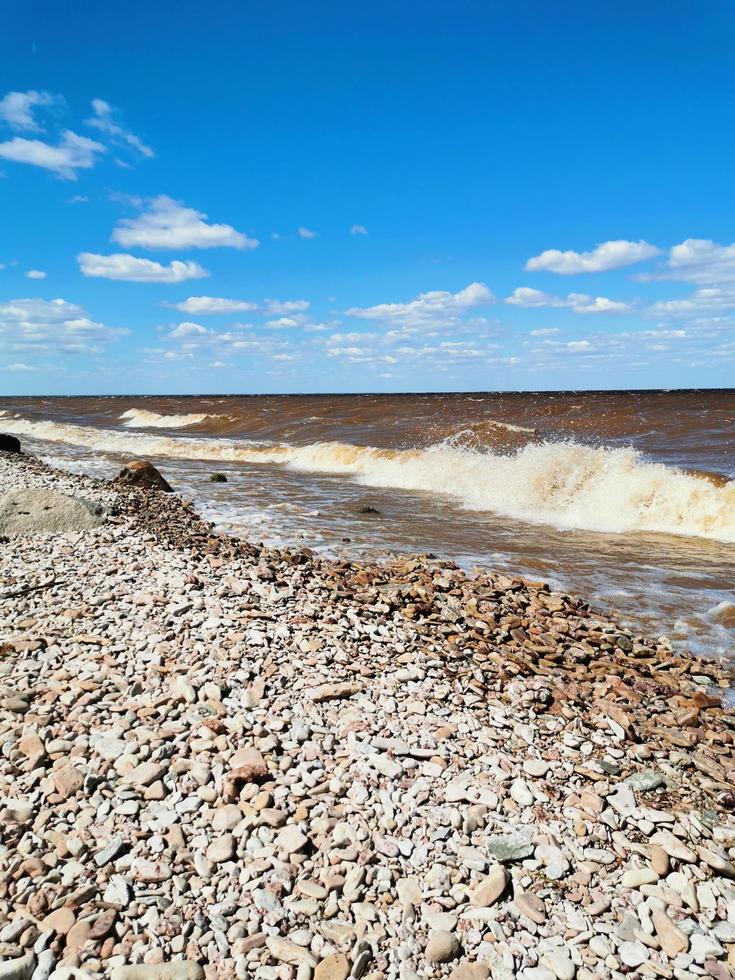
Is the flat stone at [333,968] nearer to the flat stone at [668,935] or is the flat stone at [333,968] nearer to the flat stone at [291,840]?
the flat stone at [291,840]

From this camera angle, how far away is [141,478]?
1529 cm

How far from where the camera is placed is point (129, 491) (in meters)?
13.8

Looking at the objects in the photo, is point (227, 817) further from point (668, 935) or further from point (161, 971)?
point (668, 935)

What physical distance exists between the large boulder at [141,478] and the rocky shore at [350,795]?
29.7ft

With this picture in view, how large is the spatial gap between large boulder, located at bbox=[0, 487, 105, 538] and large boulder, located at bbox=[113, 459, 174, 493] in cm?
528

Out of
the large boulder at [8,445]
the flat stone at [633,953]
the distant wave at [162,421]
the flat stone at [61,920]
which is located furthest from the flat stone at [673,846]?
the distant wave at [162,421]

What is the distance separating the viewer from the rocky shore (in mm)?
2670

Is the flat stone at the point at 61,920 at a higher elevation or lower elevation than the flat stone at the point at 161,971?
higher

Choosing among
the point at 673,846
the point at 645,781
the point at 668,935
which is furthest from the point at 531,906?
the point at 645,781

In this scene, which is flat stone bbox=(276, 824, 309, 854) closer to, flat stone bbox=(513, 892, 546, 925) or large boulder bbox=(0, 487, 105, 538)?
flat stone bbox=(513, 892, 546, 925)

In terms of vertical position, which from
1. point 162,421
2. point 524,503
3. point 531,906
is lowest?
point 524,503

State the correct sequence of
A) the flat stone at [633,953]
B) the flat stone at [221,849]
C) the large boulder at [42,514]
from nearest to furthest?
1. the flat stone at [633,953]
2. the flat stone at [221,849]
3. the large boulder at [42,514]

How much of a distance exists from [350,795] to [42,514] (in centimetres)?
745

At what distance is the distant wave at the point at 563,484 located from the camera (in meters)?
13.5
